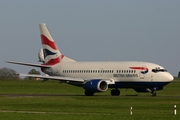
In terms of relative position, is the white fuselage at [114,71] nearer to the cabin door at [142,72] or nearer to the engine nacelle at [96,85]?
the cabin door at [142,72]

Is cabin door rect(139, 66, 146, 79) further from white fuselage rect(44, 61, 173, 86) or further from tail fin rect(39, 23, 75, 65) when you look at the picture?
tail fin rect(39, 23, 75, 65)

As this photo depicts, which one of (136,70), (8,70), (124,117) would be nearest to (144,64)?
(136,70)

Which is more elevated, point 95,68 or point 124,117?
point 95,68

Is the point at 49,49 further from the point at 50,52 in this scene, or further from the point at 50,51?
the point at 50,52

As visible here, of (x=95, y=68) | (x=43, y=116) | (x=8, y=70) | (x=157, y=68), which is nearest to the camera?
(x=43, y=116)

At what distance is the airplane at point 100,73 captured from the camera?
7288cm

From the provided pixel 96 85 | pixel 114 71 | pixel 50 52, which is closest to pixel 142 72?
pixel 114 71

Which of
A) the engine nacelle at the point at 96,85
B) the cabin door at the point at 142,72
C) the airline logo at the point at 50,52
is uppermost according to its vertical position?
the airline logo at the point at 50,52

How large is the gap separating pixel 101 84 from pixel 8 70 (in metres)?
120

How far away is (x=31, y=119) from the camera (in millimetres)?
38906

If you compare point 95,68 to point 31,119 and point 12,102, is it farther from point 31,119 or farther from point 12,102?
point 31,119

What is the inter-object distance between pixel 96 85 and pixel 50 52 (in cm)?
1192

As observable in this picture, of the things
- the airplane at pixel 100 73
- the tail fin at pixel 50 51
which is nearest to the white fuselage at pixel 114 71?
the airplane at pixel 100 73

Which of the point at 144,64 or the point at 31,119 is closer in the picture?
the point at 31,119
